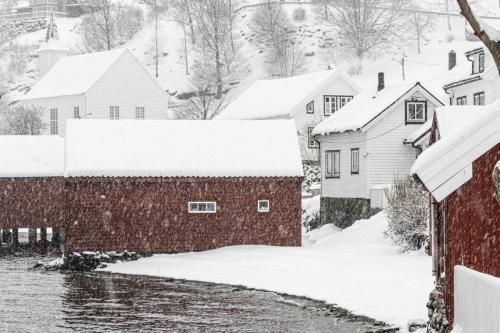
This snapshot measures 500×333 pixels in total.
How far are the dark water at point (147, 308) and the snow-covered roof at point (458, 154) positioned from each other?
266 inches

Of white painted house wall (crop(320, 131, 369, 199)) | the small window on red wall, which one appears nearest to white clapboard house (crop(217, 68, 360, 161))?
white painted house wall (crop(320, 131, 369, 199))

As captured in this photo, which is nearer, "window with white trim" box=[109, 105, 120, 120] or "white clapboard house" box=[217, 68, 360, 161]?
"white clapboard house" box=[217, 68, 360, 161]

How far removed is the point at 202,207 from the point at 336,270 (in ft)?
29.1

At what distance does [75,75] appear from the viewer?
82062 millimetres

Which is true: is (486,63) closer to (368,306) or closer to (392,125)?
(392,125)

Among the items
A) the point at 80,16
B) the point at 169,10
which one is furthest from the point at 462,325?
the point at 80,16

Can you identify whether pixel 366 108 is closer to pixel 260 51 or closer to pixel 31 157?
pixel 31 157

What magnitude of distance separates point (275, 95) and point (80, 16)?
72.9 meters

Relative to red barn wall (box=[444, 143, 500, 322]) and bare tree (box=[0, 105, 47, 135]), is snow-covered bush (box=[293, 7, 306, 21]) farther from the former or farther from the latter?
red barn wall (box=[444, 143, 500, 322])

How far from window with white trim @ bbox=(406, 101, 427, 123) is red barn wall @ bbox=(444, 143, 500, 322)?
3153 centimetres

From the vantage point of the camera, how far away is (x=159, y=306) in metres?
25.1

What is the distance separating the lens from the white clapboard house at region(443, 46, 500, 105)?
46062mm

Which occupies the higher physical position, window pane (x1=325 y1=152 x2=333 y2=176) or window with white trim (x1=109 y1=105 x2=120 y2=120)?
window with white trim (x1=109 y1=105 x2=120 y2=120)

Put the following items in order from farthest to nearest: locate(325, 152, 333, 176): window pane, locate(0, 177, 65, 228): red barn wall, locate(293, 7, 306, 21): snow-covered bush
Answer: locate(293, 7, 306, 21): snow-covered bush
locate(325, 152, 333, 176): window pane
locate(0, 177, 65, 228): red barn wall
